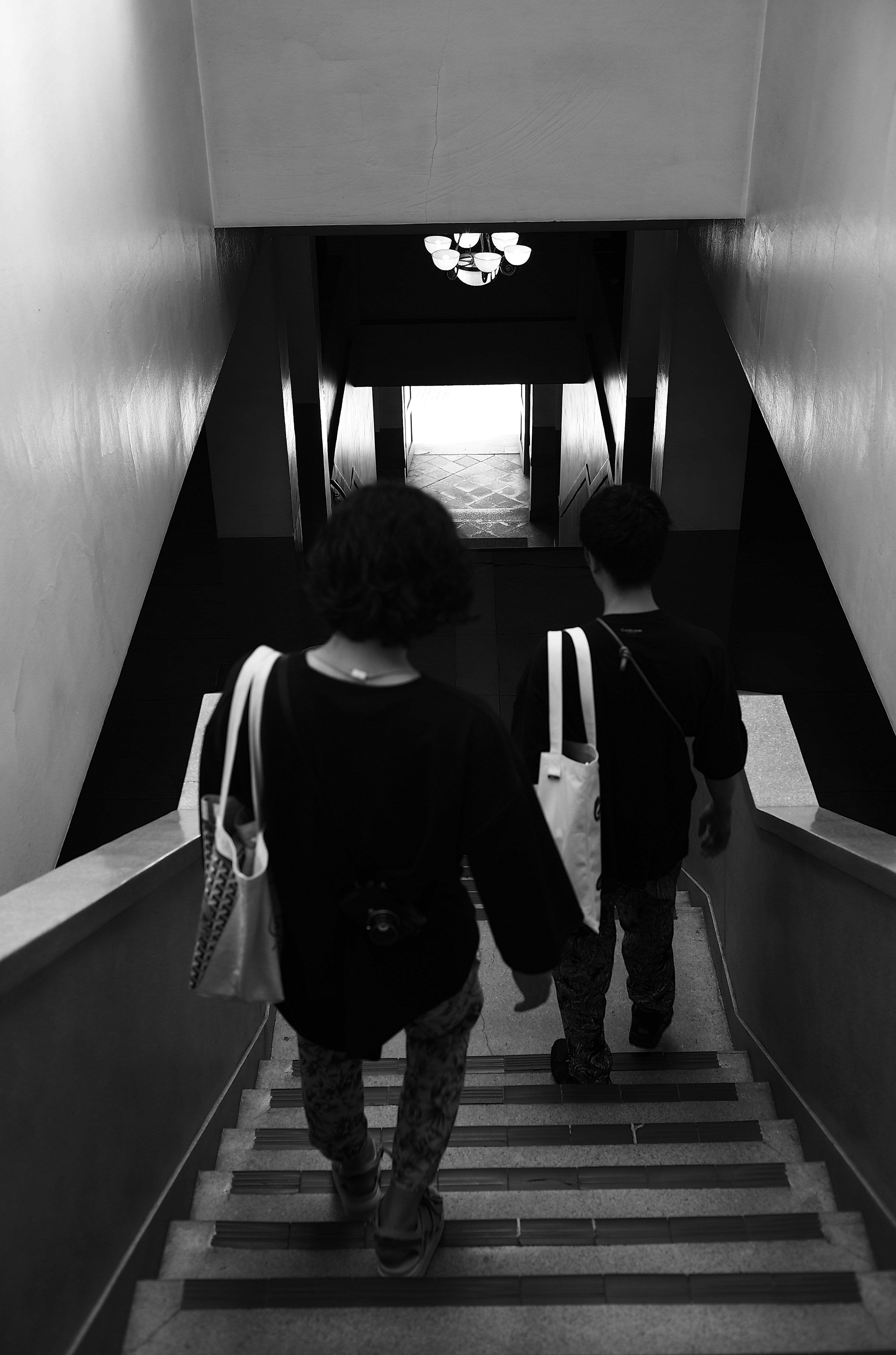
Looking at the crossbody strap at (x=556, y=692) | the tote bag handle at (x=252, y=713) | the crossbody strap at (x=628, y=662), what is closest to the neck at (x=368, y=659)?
the tote bag handle at (x=252, y=713)

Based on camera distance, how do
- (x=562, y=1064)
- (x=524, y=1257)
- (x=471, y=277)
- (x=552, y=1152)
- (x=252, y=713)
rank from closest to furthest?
(x=252, y=713), (x=524, y=1257), (x=552, y=1152), (x=562, y=1064), (x=471, y=277)

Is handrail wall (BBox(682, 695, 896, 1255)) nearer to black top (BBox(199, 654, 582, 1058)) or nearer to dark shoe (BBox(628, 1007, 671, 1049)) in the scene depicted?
dark shoe (BBox(628, 1007, 671, 1049))

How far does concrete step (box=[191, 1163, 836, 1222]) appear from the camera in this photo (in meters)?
2.78

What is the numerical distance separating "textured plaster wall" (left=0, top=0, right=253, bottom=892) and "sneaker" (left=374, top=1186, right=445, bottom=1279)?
1319 millimetres

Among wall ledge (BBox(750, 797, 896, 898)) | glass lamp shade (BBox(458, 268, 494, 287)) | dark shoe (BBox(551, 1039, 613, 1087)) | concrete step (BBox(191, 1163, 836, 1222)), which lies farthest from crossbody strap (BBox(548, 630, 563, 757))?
glass lamp shade (BBox(458, 268, 494, 287))

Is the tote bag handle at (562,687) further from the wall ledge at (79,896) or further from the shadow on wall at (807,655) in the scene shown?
the shadow on wall at (807,655)

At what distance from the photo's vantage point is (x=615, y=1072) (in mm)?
3760

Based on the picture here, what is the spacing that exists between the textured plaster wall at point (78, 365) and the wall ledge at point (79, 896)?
15.7 inches

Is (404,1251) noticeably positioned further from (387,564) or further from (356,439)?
(356,439)

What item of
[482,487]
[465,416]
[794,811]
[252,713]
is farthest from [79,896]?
[465,416]

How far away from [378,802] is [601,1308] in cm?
118

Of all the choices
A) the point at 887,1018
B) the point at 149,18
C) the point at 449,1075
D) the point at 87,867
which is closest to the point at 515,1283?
the point at 449,1075

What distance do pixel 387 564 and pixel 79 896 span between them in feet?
3.32

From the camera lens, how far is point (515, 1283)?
241 centimetres
